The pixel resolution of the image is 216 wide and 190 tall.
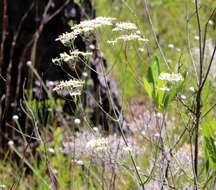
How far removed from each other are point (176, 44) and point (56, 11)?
7.52 ft

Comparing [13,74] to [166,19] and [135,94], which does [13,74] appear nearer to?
[135,94]

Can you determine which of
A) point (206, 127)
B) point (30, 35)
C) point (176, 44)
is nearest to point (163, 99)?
point (206, 127)

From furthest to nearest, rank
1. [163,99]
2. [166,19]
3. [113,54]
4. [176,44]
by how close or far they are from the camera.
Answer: [166,19] < [176,44] < [113,54] < [163,99]

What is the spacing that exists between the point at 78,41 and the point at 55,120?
2.01 ft

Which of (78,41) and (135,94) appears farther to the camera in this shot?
(135,94)

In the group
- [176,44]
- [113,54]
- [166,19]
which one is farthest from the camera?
[166,19]

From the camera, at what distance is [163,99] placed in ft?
6.72

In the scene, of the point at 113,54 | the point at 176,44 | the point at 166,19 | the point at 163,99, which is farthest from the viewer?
the point at 166,19

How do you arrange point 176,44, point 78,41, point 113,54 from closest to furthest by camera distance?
point 78,41
point 113,54
point 176,44

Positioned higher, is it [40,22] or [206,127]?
[40,22]

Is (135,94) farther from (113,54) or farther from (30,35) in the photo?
(30,35)

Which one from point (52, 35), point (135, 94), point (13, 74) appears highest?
point (52, 35)

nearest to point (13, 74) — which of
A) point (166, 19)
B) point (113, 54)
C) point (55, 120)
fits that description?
point (55, 120)

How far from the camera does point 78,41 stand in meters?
4.02
